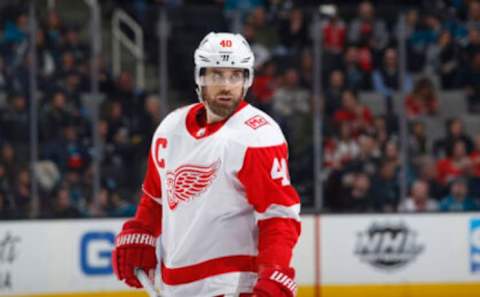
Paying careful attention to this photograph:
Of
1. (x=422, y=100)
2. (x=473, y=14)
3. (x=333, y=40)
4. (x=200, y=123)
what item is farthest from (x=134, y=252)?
(x=473, y=14)

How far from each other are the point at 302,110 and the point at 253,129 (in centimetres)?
563

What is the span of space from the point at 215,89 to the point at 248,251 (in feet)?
1.67

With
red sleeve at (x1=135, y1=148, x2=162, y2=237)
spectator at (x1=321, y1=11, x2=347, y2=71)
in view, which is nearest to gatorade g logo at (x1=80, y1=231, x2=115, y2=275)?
spectator at (x1=321, y1=11, x2=347, y2=71)

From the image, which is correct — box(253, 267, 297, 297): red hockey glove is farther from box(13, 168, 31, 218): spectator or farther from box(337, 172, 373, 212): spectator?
box(337, 172, 373, 212): spectator

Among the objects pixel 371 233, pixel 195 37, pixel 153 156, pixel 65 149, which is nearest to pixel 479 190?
pixel 371 233

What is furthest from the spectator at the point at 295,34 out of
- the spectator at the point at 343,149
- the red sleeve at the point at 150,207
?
the red sleeve at the point at 150,207

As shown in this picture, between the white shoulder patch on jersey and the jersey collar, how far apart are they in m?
0.03

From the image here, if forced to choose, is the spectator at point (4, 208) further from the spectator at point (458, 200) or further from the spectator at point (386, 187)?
the spectator at point (458, 200)

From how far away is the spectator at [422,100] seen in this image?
9.78 meters

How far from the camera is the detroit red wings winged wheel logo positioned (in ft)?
12.2

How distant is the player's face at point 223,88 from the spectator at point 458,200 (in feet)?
18.9

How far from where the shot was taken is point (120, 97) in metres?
9.15

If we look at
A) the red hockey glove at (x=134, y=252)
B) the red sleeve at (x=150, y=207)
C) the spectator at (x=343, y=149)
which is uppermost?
the red sleeve at (x=150, y=207)

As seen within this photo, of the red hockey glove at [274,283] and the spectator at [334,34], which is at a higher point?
the spectator at [334,34]
